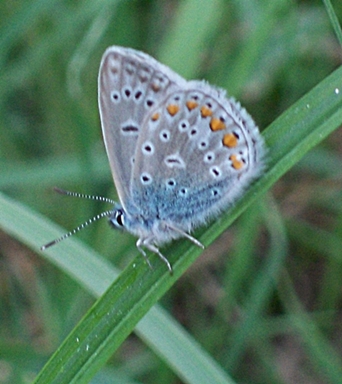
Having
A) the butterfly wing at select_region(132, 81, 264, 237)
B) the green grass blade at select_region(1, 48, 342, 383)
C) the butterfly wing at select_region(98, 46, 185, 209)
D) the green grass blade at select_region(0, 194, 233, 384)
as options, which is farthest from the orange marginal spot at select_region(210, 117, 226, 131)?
the green grass blade at select_region(0, 194, 233, 384)

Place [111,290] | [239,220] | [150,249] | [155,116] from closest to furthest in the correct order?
[111,290] → [150,249] → [155,116] → [239,220]

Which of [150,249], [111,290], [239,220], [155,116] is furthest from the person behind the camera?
[239,220]

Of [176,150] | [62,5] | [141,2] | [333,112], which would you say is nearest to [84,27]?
[62,5]

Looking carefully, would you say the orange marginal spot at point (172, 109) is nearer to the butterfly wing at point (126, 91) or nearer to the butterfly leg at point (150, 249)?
the butterfly wing at point (126, 91)

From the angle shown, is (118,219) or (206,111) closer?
(206,111)

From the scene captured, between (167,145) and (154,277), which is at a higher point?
(167,145)

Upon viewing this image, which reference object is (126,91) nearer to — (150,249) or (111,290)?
(150,249)

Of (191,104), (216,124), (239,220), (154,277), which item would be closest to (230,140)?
(216,124)

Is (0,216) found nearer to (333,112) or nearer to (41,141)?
(333,112)
